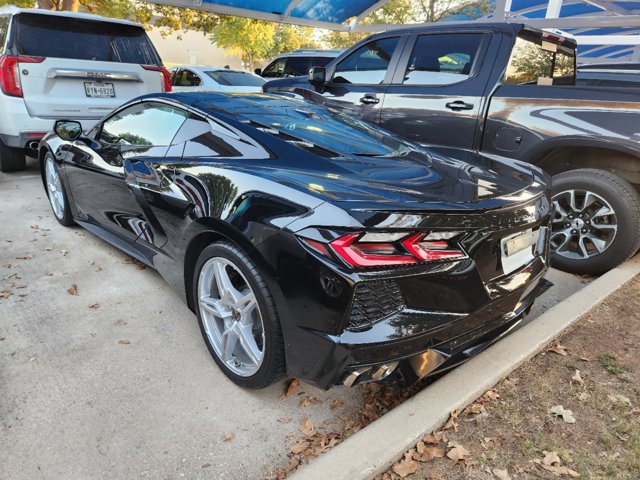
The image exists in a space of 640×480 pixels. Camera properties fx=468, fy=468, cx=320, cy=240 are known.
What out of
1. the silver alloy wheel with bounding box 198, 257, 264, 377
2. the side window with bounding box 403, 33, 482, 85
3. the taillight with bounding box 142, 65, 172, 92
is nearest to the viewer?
the silver alloy wheel with bounding box 198, 257, 264, 377

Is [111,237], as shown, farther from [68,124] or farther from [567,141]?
[567,141]

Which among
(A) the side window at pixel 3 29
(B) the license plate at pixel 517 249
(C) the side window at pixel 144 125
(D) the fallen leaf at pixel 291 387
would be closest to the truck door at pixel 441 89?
(B) the license plate at pixel 517 249

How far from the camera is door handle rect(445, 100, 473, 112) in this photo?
417cm

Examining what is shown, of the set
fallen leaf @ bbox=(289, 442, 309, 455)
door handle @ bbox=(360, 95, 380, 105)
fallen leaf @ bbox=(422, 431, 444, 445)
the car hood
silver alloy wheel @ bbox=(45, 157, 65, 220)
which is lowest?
fallen leaf @ bbox=(289, 442, 309, 455)

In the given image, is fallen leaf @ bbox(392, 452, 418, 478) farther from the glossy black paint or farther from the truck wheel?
the truck wheel

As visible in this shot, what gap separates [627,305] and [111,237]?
3.90 metres

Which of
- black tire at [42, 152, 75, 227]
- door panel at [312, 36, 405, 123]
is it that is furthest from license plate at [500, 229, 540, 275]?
black tire at [42, 152, 75, 227]

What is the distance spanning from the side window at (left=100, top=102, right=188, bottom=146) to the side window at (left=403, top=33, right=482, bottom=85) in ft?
8.33

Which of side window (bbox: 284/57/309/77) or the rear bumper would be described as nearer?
the rear bumper

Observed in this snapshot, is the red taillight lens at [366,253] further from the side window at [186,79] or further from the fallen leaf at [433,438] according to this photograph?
the side window at [186,79]

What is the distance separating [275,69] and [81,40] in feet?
24.0

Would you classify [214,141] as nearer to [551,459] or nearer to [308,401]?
[308,401]

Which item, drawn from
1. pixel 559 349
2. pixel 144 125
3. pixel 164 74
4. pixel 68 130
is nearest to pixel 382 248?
pixel 559 349

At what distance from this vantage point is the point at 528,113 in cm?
385
